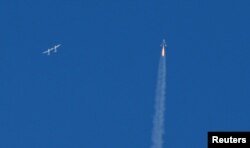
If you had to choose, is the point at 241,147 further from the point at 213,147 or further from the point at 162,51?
the point at 162,51

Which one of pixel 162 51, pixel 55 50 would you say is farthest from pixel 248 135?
pixel 55 50

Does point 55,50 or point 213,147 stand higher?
point 55,50

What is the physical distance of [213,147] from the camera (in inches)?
1756

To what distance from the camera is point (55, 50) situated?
57.1 meters

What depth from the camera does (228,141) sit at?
44.8m

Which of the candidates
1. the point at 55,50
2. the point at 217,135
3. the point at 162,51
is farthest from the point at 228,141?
the point at 55,50

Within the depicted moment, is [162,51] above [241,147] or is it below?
above

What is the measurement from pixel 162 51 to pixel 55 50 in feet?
23.1

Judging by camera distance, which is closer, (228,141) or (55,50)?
(228,141)

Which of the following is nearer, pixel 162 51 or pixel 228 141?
pixel 228 141

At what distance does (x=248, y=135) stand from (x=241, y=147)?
1.22 m

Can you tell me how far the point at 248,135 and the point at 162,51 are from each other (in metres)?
11.7

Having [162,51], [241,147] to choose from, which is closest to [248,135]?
[241,147]

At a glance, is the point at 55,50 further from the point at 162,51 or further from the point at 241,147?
the point at 241,147
